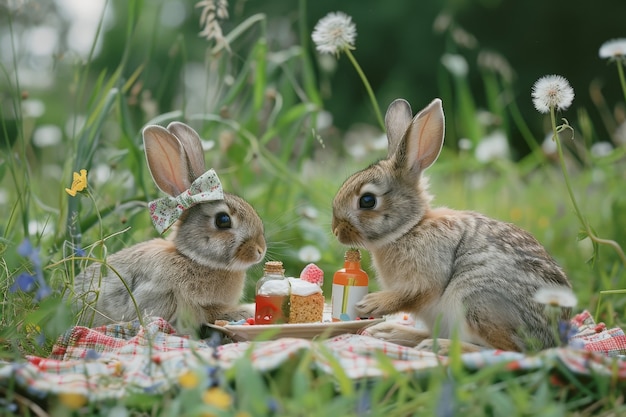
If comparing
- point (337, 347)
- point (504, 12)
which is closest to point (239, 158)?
point (337, 347)

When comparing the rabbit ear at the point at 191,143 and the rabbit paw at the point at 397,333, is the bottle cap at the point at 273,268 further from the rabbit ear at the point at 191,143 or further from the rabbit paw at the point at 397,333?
the rabbit ear at the point at 191,143

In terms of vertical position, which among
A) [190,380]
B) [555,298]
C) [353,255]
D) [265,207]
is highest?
[265,207]

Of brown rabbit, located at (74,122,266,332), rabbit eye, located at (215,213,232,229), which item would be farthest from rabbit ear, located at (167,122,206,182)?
rabbit eye, located at (215,213,232,229)

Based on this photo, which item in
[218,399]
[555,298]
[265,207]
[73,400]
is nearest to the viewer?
[218,399]

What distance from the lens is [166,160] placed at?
13.0ft

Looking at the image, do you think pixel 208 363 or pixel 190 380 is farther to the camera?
pixel 208 363

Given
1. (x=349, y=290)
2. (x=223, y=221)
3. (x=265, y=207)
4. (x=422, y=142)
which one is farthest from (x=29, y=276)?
(x=265, y=207)

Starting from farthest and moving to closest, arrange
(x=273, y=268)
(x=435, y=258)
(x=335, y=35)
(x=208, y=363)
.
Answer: (x=335, y=35)
(x=273, y=268)
(x=435, y=258)
(x=208, y=363)

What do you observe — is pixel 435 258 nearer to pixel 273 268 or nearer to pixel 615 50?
pixel 273 268

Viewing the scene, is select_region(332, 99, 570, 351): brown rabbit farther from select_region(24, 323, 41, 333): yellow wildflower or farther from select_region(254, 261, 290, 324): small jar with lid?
select_region(24, 323, 41, 333): yellow wildflower

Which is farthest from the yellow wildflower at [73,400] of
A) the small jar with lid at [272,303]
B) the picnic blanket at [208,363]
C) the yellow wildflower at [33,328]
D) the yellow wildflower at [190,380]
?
the small jar with lid at [272,303]

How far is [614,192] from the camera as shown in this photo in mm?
5512

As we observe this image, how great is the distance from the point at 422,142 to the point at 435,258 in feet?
1.81

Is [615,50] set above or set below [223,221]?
above
